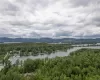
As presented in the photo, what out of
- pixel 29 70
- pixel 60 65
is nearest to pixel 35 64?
pixel 29 70

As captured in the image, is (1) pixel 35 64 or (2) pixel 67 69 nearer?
(2) pixel 67 69

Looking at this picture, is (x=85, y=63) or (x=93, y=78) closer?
(x=93, y=78)

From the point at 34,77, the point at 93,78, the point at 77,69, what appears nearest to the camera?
the point at 93,78

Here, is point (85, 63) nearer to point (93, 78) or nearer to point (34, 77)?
point (93, 78)

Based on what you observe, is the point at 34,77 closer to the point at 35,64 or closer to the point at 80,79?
the point at 80,79

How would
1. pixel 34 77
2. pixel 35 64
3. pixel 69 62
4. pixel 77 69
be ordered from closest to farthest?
pixel 34 77 < pixel 77 69 < pixel 69 62 < pixel 35 64

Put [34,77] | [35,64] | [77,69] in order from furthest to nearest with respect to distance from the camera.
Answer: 1. [35,64]
2. [77,69]
3. [34,77]

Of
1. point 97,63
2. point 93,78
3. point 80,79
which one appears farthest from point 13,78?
point 97,63

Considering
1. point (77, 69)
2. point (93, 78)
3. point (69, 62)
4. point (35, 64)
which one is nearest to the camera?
point (93, 78)
